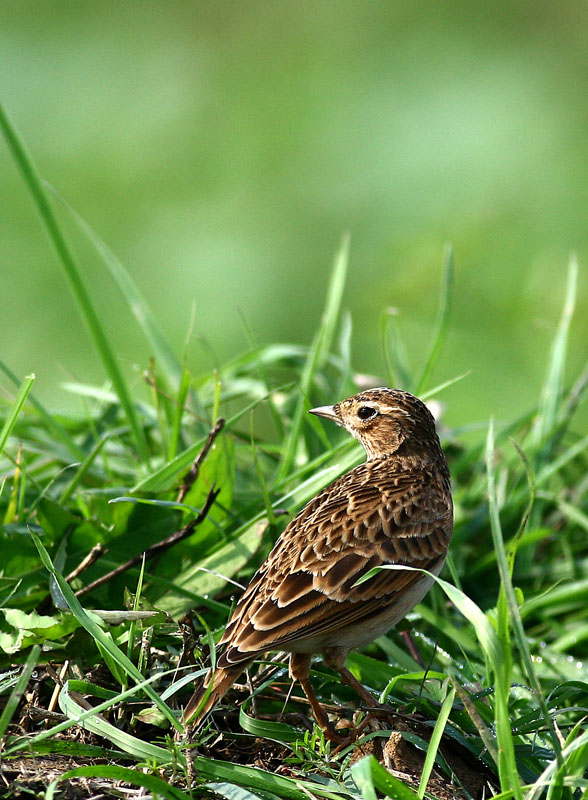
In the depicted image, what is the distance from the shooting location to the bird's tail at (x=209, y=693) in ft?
10.5

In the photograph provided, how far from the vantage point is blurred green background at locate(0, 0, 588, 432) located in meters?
8.64

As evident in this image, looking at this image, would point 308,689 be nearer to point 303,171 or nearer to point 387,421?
point 387,421

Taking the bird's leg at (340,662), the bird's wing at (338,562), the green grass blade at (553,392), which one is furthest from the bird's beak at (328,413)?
the green grass blade at (553,392)

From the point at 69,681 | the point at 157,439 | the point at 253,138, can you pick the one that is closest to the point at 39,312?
the point at 253,138

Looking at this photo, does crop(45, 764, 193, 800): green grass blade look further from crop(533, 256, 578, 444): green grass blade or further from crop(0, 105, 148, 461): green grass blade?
crop(533, 256, 578, 444): green grass blade

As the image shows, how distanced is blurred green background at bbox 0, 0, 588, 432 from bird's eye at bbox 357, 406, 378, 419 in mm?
3314

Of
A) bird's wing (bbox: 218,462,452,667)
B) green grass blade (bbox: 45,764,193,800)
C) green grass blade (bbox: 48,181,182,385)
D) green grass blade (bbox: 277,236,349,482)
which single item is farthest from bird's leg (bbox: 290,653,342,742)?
green grass blade (bbox: 48,181,182,385)

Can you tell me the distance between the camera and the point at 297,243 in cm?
977

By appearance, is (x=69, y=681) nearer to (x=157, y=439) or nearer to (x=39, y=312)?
(x=157, y=439)

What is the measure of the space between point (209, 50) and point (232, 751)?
1052 cm

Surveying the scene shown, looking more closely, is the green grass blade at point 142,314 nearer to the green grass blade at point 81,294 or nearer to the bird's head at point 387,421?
the green grass blade at point 81,294

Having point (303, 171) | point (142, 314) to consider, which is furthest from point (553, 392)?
point (303, 171)

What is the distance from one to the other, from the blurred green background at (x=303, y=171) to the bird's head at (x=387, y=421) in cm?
328

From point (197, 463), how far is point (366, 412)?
715mm
